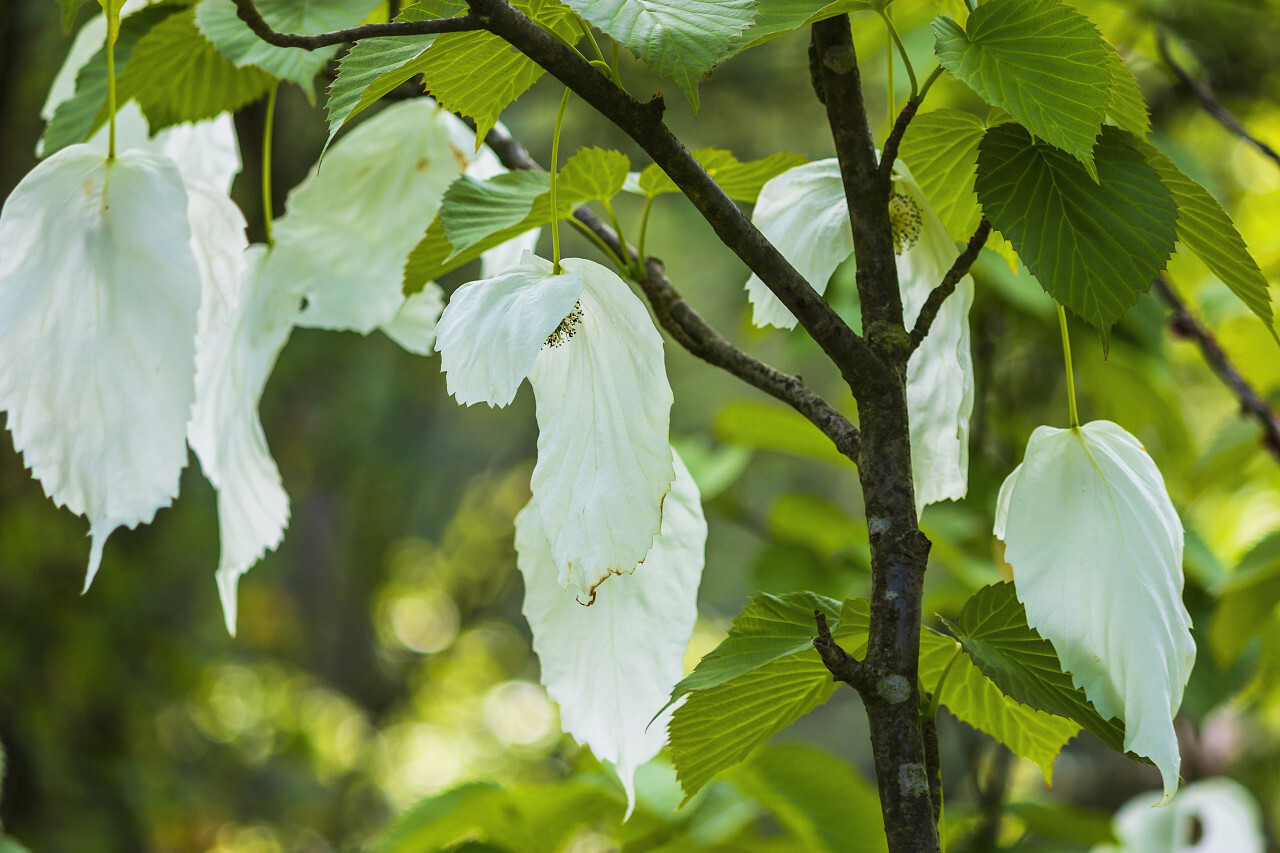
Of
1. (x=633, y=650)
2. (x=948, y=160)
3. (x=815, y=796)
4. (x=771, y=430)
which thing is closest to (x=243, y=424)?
(x=633, y=650)

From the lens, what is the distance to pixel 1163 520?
0.30 metres

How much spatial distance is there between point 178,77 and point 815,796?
21.0 inches

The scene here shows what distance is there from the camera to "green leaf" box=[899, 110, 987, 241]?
347mm

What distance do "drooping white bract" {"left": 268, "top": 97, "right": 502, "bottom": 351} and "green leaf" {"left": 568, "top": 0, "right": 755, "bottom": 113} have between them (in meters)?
0.22

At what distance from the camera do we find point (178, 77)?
0.45m

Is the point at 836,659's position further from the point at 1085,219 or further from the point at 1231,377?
the point at 1231,377

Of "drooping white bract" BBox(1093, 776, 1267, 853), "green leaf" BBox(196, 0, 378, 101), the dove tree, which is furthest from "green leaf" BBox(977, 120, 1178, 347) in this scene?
"drooping white bract" BBox(1093, 776, 1267, 853)

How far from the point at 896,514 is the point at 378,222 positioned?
308mm

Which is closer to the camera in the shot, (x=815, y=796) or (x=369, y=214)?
(x=369, y=214)

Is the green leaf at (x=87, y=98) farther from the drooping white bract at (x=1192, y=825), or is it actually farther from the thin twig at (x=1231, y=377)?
the drooping white bract at (x=1192, y=825)

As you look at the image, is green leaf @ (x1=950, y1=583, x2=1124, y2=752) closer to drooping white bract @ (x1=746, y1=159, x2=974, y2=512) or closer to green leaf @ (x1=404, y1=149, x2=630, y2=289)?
drooping white bract @ (x1=746, y1=159, x2=974, y2=512)

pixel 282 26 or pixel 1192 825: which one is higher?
pixel 282 26

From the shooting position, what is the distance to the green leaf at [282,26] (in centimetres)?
39

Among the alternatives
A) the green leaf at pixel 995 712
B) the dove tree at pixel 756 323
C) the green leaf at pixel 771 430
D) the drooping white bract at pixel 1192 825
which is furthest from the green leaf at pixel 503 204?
the drooping white bract at pixel 1192 825
